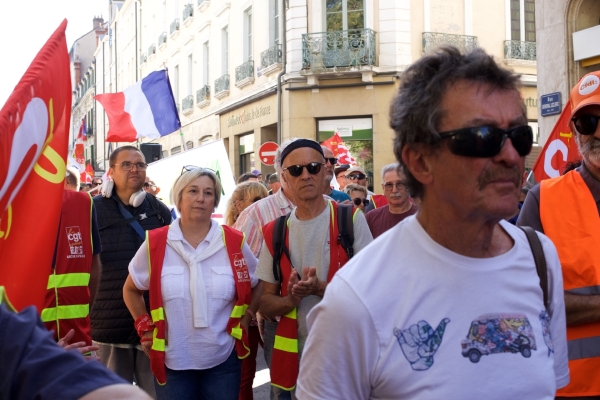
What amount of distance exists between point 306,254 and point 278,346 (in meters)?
0.55

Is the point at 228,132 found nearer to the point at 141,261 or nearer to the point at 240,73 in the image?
the point at 240,73

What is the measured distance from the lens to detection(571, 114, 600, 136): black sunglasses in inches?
112

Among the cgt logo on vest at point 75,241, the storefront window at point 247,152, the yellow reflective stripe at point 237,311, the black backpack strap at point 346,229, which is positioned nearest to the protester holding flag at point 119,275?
the cgt logo on vest at point 75,241

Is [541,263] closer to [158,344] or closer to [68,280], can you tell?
[158,344]

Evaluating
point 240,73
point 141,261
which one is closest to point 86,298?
point 141,261

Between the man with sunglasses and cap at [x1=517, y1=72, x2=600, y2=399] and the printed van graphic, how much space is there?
0.86m

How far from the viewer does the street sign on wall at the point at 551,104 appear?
34.2ft

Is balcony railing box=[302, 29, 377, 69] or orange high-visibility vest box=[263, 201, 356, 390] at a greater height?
balcony railing box=[302, 29, 377, 69]

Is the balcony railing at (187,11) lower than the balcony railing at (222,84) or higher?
higher

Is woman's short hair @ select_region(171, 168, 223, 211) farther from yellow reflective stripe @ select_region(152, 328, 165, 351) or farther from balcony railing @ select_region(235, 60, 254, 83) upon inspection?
balcony railing @ select_region(235, 60, 254, 83)

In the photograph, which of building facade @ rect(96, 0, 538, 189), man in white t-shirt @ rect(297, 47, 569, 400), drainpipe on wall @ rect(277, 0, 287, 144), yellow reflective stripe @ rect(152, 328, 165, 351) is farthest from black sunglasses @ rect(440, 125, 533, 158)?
drainpipe on wall @ rect(277, 0, 287, 144)

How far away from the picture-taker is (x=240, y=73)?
2534 cm

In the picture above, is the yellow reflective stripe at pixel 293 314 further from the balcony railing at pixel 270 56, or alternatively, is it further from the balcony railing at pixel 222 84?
the balcony railing at pixel 222 84

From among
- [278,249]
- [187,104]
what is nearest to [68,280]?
[278,249]
